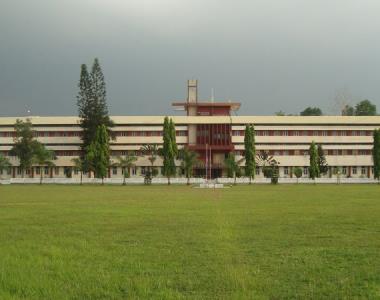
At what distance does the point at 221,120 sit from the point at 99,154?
78.6ft

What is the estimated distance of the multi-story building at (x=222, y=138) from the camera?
8900 centimetres

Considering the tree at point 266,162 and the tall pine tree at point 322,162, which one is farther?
the tree at point 266,162

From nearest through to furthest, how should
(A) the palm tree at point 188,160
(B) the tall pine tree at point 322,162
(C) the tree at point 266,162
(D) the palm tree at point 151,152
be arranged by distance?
(A) the palm tree at point 188,160 < (D) the palm tree at point 151,152 < (B) the tall pine tree at point 322,162 < (C) the tree at point 266,162

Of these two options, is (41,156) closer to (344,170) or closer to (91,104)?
(91,104)

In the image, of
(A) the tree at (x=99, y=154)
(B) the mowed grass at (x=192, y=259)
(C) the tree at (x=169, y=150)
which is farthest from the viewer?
(C) the tree at (x=169, y=150)

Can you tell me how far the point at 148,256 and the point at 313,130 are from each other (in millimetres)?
81940

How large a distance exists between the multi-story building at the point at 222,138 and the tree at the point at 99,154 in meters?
14.4

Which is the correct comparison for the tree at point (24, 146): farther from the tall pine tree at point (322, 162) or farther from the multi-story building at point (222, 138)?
the tall pine tree at point (322, 162)

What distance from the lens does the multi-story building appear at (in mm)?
89000

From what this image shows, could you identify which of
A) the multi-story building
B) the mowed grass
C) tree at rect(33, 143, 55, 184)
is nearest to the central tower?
the multi-story building

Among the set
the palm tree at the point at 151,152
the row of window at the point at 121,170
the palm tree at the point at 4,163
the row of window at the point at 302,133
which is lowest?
the row of window at the point at 121,170

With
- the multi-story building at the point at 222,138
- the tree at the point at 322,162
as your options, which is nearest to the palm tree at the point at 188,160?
the multi-story building at the point at 222,138

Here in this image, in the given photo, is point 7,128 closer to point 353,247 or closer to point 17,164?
point 17,164

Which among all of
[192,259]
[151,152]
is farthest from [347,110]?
[192,259]
